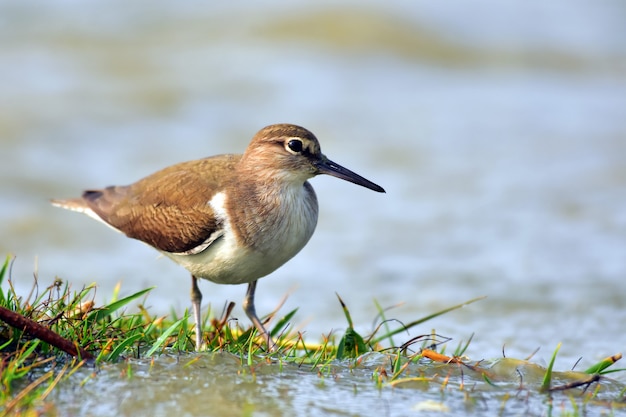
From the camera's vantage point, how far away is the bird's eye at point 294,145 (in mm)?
6129

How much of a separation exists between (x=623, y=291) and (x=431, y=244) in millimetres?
2338

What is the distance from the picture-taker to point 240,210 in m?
5.91

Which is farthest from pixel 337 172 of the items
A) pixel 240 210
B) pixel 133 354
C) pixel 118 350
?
pixel 118 350

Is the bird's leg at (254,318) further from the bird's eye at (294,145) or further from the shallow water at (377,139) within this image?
the shallow water at (377,139)

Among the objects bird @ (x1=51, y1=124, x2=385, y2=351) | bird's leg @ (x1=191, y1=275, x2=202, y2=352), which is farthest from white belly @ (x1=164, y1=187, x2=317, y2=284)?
bird's leg @ (x1=191, y1=275, x2=202, y2=352)

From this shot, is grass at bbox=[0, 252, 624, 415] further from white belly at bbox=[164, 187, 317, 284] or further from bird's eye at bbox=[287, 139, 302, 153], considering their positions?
bird's eye at bbox=[287, 139, 302, 153]

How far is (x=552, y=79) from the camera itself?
16562mm

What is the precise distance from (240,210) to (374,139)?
7821mm

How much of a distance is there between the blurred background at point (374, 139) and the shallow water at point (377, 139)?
38 mm

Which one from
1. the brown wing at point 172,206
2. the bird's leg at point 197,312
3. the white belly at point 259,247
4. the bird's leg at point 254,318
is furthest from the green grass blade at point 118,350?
the brown wing at point 172,206

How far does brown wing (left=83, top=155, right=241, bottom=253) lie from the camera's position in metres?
6.03

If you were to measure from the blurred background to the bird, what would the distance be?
977 mm

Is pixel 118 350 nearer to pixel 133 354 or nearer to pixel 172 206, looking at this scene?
pixel 133 354

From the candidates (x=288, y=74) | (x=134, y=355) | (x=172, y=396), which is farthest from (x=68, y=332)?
(x=288, y=74)
